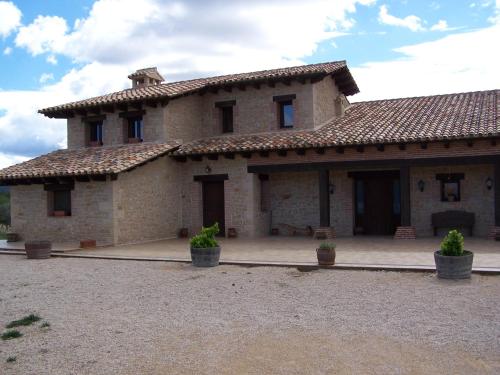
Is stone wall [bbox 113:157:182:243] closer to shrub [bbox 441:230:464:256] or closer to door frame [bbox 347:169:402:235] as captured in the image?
door frame [bbox 347:169:402:235]

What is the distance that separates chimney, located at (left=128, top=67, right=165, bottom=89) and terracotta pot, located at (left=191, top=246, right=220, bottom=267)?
14.8 m

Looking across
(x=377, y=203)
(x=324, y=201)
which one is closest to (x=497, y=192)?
(x=377, y=203)

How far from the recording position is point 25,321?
7.13 metres

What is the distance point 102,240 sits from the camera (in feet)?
53.5

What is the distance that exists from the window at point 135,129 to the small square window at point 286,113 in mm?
5459

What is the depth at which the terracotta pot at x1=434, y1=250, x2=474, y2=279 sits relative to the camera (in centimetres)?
931

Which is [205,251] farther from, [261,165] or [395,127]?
[395,127]

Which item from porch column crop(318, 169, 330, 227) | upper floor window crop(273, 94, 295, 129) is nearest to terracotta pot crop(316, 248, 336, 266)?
porch column crop(318, 169, 330, 227)

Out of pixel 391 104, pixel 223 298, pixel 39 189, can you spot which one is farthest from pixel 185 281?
pixel 391 104

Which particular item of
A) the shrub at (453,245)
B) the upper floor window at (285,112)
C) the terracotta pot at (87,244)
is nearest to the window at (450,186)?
the upper floor window at (285,112)

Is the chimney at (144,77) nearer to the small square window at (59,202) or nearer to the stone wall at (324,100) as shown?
the small square window at (59,202)

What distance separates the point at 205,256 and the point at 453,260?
532 centimetres

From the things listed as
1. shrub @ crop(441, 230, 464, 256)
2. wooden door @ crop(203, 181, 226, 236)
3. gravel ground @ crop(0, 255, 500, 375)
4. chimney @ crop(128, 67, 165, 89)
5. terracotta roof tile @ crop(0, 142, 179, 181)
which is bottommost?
gravel ground @ crop(0, 255, 500, 375)

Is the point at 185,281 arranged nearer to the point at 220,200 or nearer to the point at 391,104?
the point at 220,200
